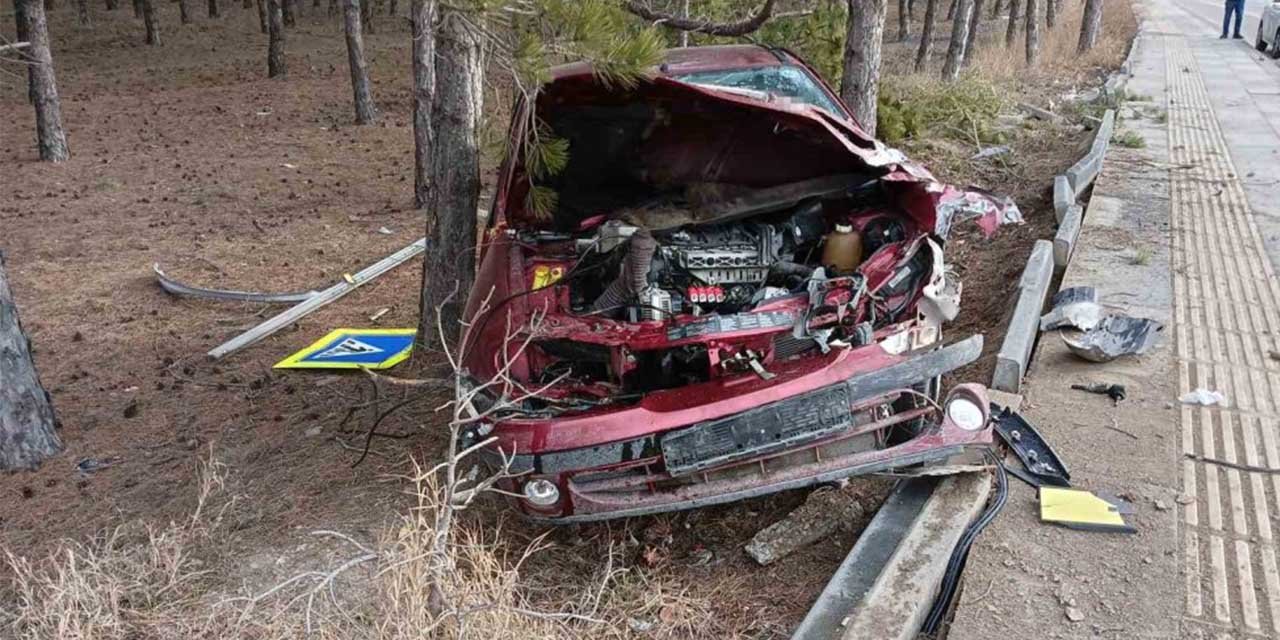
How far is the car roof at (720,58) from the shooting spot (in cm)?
489

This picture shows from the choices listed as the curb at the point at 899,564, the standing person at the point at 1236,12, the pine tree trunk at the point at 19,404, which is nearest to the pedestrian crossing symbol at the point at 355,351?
the pine tree trunk at the point at 19,404

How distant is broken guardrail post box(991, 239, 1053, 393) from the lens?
15.6 ft

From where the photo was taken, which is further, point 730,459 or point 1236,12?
point 1236,12

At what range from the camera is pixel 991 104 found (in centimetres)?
1194

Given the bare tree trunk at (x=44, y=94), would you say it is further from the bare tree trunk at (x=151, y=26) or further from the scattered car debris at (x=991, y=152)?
the bare tree trunk at (x=151, y=26)

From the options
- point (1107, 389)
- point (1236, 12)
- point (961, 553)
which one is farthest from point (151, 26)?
point (1236, 12)

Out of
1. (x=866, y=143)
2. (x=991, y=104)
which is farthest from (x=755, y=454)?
(x=991, y=104)

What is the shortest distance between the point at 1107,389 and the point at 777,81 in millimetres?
2469

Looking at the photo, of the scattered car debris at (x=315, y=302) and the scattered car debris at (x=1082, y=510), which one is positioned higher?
the scattered car debris at (x=1082, y=510)

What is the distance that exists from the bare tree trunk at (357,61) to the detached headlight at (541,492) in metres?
11.6

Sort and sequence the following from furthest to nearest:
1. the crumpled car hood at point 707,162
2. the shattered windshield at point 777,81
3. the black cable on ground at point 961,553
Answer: the shattered windshield at point 777,81, the crumpled car hood at point 707,162, the black cable on ground at point 961,553

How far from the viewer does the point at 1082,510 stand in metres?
3.72

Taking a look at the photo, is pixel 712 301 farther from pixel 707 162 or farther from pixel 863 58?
pixel 863 58

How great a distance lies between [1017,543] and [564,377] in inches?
76.2
